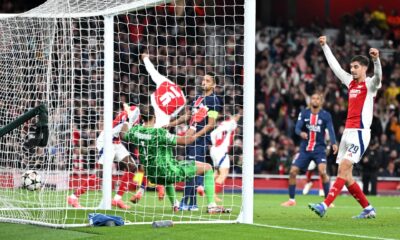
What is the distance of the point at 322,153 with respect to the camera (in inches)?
694

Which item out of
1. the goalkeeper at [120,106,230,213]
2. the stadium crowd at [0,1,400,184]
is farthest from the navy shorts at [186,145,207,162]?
the stadium crowd at [0,1,400,184]

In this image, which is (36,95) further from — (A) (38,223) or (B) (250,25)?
(B) (250,25)

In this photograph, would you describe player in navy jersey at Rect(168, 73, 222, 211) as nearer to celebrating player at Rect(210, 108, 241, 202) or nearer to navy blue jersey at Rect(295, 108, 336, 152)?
navy blue jersey at Rect(295, 108, 336, 152)

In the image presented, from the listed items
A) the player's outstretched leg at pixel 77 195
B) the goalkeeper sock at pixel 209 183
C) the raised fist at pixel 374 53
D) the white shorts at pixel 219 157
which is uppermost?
the raised fist at pixel 374 53

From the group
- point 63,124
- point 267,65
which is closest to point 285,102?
point 267,65

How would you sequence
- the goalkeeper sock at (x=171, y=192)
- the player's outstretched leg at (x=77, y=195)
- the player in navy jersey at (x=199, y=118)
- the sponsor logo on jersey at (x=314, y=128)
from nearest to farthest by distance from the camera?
the goalkeeper sock at (x=171, y=192), the player in navy jersey at (x=199, y=118), the player's outstretched leg at (x=77, y=195), the sponsor logo on jersey at (x=314, y=128)

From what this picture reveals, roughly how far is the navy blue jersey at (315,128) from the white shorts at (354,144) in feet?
14.3

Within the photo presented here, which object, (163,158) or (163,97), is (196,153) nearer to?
(163,97)

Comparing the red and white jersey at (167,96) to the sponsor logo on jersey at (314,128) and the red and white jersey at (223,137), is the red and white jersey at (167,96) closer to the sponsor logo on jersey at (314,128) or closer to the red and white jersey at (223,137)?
the sponsor logo on jersey at (314,128)

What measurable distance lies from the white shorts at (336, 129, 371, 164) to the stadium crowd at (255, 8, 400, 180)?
11899 mm

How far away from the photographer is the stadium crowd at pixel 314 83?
26.2 m

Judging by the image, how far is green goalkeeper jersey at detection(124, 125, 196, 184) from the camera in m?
12.6

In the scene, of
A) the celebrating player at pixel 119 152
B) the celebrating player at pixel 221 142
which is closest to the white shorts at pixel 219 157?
the celebrating player at pixel 221 142

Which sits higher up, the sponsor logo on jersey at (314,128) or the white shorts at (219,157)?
the sponsor logo on jersey at (314,128)
